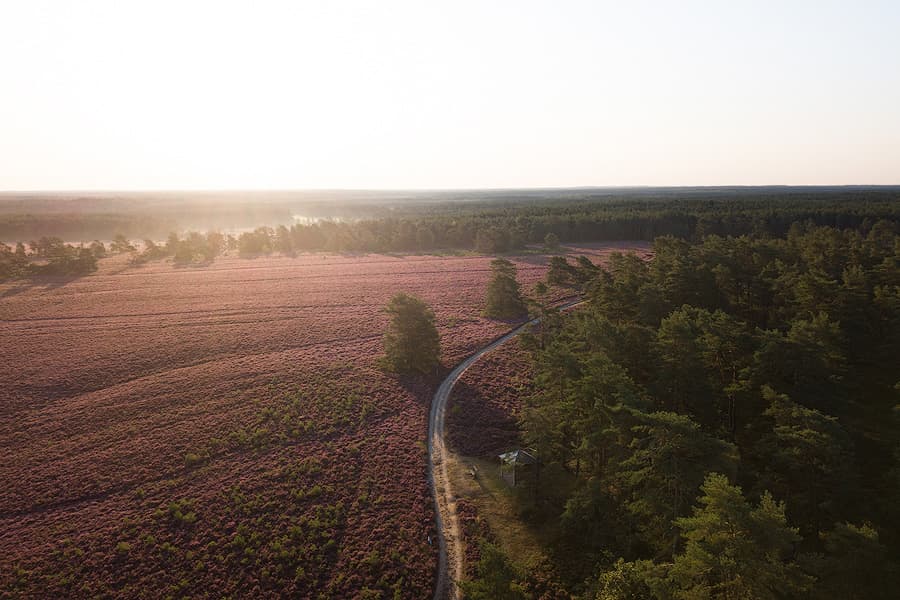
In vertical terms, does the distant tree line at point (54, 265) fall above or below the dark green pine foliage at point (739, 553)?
above

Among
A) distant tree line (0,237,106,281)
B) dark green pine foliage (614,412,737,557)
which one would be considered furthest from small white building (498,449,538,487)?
distant tree line (0,237,106,281)

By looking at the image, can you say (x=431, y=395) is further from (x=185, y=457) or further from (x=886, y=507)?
(x=886, y=507)

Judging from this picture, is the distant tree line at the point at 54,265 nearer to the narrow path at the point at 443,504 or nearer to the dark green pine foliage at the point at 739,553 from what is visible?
the narrow path at the point at 443,504

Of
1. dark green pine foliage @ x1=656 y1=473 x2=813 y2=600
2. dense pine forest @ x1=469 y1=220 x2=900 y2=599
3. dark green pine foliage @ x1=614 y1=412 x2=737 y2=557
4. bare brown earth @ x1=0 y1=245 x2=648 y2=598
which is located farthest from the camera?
bare brown earth @ x1=0 y1=245 x2=648 y2=598

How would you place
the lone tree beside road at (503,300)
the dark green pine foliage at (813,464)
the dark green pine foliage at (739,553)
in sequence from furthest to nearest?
1. the lone tree beside road at (503,300)
2. the dark green pine foliage at (813,464)
3. the dark green pine foliage at (739,553)

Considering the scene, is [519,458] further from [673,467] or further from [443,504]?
[673,467]

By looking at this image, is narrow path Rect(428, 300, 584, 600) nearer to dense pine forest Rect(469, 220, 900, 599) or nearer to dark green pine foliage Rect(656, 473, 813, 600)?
dense pine forest Rect(469, 220, 900, 599)

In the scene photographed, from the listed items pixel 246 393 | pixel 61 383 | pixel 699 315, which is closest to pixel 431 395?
pixel 246 393

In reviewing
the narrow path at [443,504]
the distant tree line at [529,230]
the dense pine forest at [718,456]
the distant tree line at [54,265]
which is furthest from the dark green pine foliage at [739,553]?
the distant tree line at [54,265]
